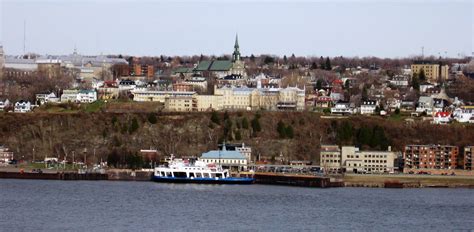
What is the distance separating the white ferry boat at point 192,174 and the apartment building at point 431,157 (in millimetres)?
7910

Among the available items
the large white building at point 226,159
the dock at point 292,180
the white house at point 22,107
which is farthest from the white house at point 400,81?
the dock at point 292,180

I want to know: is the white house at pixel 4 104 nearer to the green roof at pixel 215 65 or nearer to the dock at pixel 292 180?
the dock at pixel 292 180

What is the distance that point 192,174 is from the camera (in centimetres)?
6000

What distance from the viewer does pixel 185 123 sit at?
7038cm

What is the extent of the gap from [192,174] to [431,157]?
35.1 feet

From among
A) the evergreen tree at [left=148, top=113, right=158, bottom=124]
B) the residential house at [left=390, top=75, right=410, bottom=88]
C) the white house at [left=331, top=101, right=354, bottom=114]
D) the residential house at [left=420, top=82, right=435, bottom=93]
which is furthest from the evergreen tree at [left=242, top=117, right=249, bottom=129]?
the residential house at [left=390, top=75, right=410, bottom=88]

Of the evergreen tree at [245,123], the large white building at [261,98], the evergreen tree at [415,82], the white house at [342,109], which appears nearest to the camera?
the evergreen tree at [245,123]

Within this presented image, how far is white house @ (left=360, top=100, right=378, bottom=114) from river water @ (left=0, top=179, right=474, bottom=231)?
19.7 metres

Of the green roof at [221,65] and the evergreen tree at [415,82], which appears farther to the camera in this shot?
the green roof at [221,65]

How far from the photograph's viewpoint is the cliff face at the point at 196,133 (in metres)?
66.6

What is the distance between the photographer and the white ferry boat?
59.4m

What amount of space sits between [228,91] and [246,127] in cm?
1059

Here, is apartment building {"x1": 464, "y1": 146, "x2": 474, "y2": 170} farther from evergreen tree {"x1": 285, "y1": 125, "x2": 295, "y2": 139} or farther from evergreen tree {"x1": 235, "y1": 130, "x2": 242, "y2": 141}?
evergreen tree {"x1": 235, "y1": 130, "x2": 242, "y2": 141}

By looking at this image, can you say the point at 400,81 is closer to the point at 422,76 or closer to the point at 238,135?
the point at 422,76
